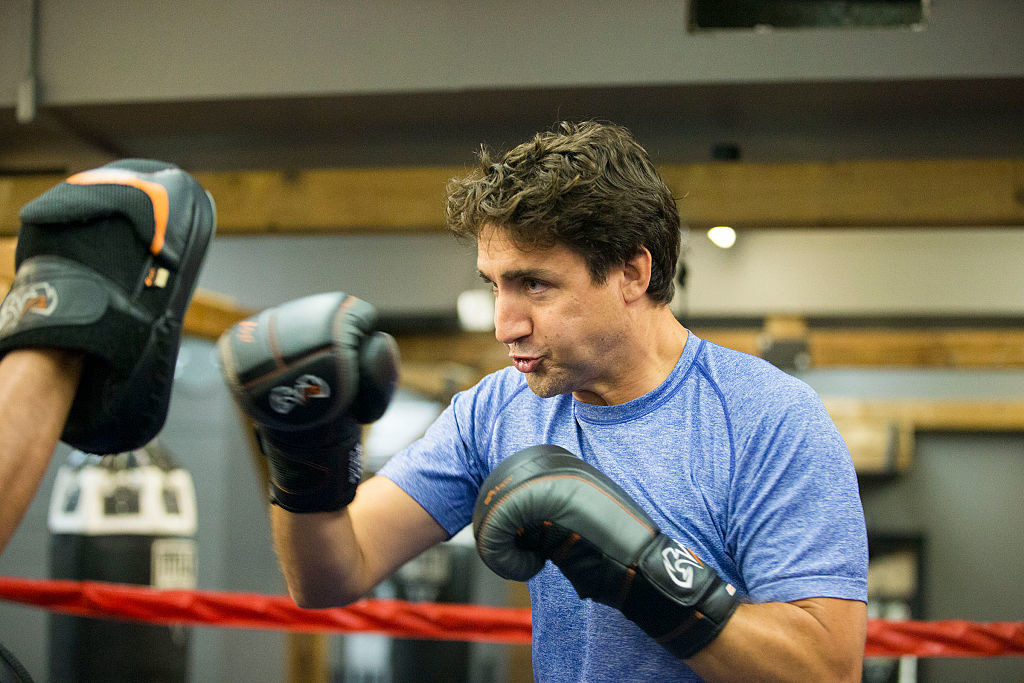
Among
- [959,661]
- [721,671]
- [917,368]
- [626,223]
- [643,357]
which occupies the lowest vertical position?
[959,661]

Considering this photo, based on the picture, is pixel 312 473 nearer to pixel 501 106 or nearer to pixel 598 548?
pixel 598 548

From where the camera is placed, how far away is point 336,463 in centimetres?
121

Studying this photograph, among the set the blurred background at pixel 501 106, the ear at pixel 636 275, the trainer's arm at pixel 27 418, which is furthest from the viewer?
the blurred background at pixel 501 106

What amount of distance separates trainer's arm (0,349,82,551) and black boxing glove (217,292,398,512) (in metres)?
0.19

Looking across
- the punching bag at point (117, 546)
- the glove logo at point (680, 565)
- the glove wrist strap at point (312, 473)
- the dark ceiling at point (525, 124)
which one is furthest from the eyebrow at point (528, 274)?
the punching bag at point (117, 546)

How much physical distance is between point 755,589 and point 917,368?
218 inches

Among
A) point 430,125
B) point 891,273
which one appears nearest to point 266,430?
point 430,125

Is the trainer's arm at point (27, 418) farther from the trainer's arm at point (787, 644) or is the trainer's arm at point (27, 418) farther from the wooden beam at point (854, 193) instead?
the wooden beam at point (854, 193)

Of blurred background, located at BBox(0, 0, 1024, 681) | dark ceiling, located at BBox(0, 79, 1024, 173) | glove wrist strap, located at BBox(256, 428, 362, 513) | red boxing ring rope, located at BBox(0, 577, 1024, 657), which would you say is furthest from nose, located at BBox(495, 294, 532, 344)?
dark ceiling, located at BBox(0, 79, 1024, 173)

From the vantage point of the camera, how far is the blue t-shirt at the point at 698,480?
1.16m

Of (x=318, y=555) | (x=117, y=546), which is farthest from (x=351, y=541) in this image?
(x=117, y=546)

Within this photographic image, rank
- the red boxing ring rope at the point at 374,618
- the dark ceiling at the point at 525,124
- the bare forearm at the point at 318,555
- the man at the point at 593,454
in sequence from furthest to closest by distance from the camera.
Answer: the dark ceiling at the point at 525,124, the red boxing ring rope at the point at 374,618, the bare forearm at the point at 318,555, the man at the point at 593,454

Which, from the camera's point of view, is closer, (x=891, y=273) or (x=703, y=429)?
(x=703, y=429)

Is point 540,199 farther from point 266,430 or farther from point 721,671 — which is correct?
point 721,671
